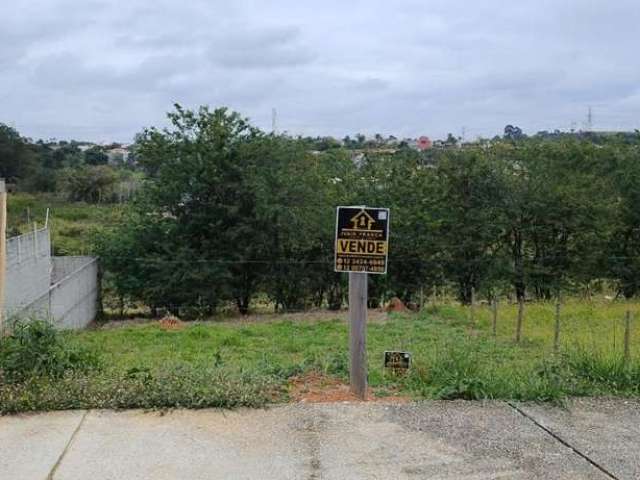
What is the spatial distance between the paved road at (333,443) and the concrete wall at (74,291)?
12719 millimetres

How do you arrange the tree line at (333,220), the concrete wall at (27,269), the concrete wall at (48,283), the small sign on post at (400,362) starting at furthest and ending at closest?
the tree line at (333,220)
the concrete wall at (48,283)
the concrete wall at (27,269)
the small sign on post at (400,362)

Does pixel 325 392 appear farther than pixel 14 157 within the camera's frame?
No

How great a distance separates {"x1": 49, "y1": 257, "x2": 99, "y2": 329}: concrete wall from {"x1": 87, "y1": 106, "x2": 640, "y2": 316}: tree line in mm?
1200

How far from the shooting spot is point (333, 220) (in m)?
24.3

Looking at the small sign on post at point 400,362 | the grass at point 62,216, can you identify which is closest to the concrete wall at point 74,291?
the grass at point 62,216

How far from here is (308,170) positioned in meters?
25.1

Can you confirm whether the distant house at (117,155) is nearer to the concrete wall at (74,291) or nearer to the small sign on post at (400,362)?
the concrete wall at (74,291)

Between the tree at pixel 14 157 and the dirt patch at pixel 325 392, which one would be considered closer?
the dirt patch at pixel 325 392

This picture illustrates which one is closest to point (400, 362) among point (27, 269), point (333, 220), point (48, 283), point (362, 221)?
point (362, 221)

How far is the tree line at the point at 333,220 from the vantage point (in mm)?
24156

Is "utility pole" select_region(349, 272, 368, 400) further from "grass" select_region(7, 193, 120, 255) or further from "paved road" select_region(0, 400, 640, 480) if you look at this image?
"grass" select_region(7, 193, 120, 255)

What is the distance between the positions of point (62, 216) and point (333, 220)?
29.0 m

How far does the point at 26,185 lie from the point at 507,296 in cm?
4054

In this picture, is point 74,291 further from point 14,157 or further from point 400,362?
point 14,157
